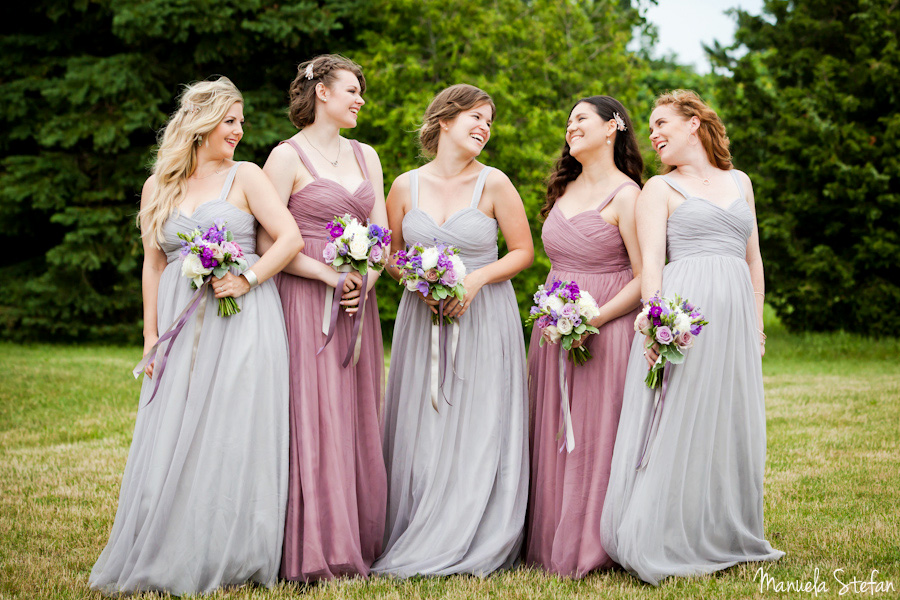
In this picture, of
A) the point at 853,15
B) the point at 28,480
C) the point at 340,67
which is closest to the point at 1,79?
the point at 28,480

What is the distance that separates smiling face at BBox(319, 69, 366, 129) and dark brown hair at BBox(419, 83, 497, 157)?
51 centimetres

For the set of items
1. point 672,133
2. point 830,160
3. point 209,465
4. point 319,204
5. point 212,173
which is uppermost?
point 830,160

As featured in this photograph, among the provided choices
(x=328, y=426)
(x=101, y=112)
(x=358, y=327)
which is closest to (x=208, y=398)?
(x=328, y=426)

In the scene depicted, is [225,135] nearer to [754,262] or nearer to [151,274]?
[151,274]

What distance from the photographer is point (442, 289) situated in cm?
502

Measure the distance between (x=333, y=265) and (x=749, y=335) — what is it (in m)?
2.41

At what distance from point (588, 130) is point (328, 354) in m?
2.08

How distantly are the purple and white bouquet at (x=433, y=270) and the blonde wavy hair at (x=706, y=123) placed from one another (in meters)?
1.59

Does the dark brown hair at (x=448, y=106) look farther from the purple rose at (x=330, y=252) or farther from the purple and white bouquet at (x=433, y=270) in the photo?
the purple rose at (x=330, y=252)

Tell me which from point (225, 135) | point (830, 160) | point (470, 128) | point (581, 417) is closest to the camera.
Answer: point (225, 135)

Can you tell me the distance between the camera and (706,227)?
5.01 m

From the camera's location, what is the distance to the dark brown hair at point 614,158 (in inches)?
213

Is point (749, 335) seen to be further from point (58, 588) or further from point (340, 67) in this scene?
point (58, 588)

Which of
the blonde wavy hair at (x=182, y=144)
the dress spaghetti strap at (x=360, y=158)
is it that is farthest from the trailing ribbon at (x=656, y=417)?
the blonde wavy hair at (x=182, y=144)
